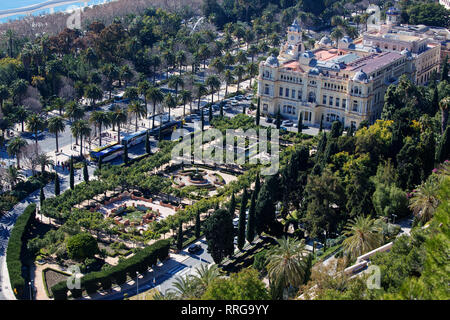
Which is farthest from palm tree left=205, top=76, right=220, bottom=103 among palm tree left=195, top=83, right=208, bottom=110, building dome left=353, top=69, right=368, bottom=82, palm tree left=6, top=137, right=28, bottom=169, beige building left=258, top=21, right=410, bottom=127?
palm tree left=6, top=137, right=28, bottom=169

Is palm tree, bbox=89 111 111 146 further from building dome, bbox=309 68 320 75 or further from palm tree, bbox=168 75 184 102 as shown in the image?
building dome, bbox=309 68 320 75

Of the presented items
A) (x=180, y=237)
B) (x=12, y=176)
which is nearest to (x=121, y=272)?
(x=180, y=237)

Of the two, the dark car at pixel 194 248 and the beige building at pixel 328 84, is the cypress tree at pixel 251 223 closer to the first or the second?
the dark car at pixel 194 248

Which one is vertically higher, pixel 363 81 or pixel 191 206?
pixel 363 81

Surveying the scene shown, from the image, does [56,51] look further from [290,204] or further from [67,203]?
[290,204]
